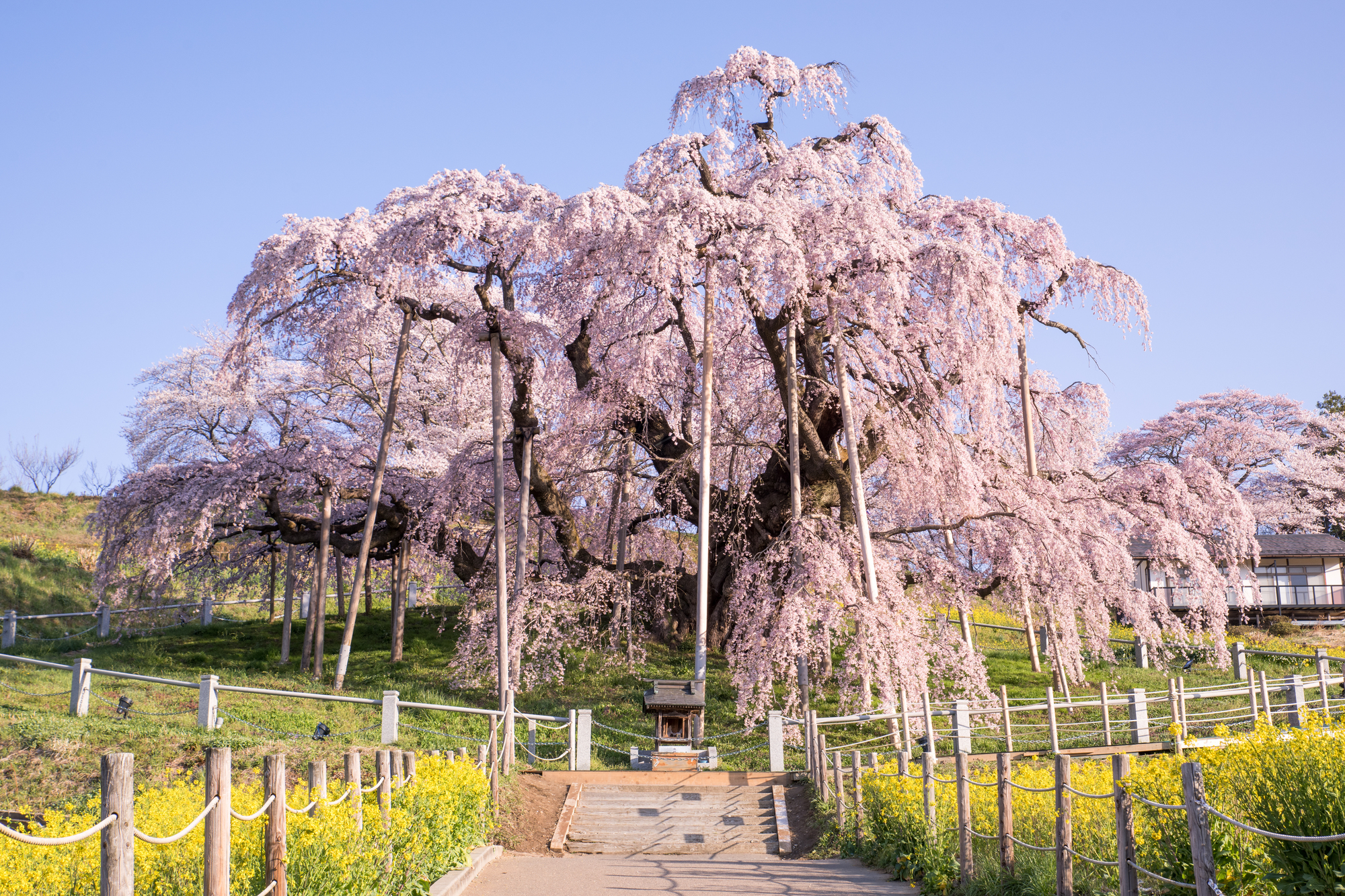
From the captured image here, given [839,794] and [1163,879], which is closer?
[1163,879]

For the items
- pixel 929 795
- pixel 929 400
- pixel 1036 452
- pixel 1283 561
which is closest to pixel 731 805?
pixel 929 795

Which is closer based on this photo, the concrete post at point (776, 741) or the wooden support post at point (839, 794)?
the wooden support post at point (839, 794)

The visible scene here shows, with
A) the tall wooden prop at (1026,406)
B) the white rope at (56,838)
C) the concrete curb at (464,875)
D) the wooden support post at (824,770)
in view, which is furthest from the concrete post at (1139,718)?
the white rope at (56,838)

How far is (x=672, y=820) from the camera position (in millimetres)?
14414

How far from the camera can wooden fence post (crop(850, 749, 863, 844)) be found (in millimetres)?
11998

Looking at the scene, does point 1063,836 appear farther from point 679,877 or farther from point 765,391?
point 765,391

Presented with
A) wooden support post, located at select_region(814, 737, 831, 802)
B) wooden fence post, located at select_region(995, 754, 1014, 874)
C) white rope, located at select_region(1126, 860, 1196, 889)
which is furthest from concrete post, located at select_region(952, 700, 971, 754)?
white rope, located at select_region(1126, 860, 1196, 889)

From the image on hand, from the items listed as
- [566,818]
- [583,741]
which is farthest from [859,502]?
[566,818]

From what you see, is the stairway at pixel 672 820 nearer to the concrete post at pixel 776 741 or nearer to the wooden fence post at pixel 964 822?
the concrete post at pixel 776 741

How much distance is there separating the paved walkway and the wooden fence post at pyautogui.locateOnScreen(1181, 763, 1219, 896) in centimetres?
411

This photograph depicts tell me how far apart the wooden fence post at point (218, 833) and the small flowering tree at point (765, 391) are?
500 inches

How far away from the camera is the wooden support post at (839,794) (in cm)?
1274

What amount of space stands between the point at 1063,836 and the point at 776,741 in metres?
9.74

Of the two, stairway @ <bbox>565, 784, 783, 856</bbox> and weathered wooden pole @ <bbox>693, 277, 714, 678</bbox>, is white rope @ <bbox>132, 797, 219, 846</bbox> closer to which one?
stairway @ <bbox>565, 784, 783, 856</bbox>
